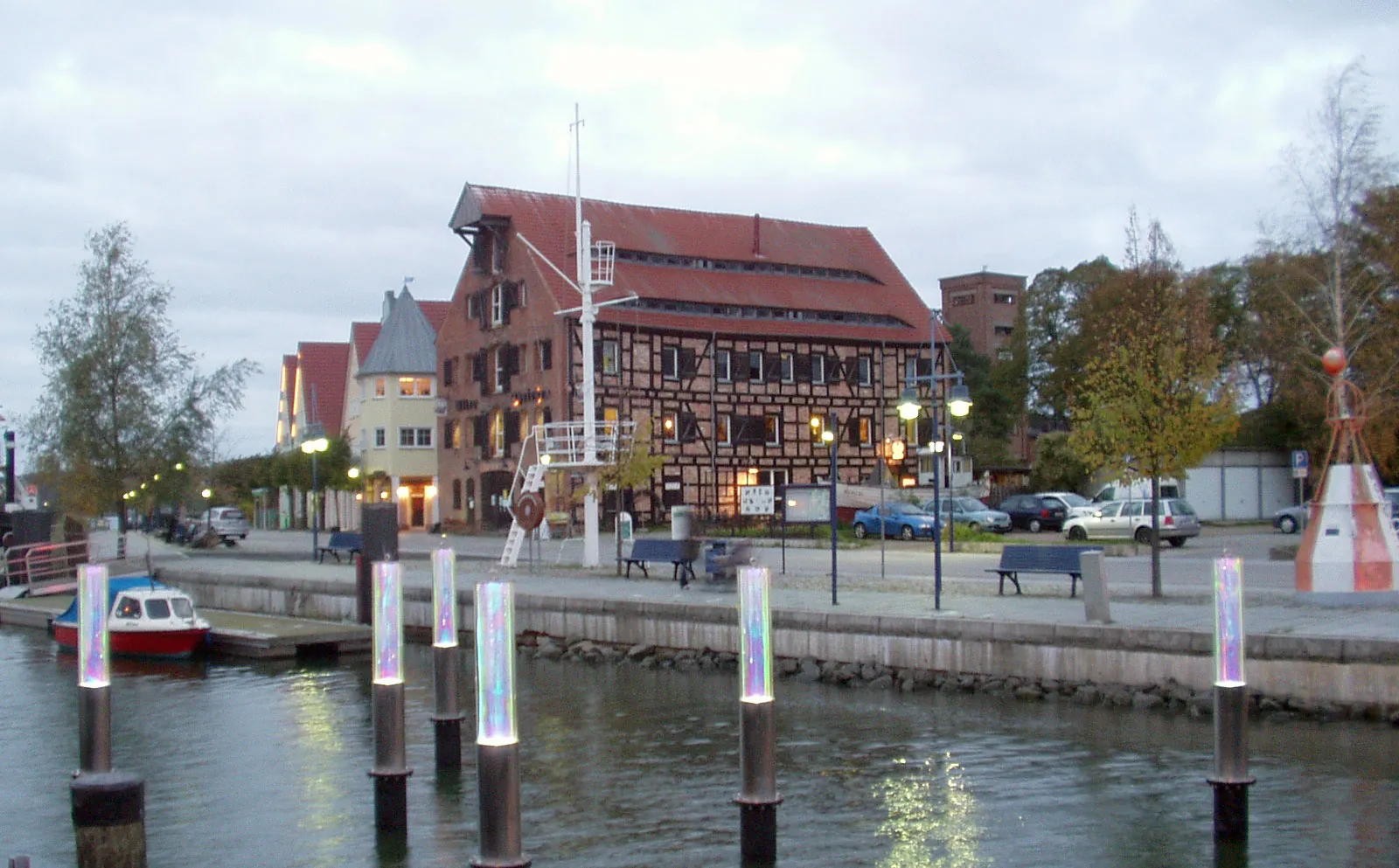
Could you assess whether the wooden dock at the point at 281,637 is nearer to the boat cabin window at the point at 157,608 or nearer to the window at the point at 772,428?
the boat cabin window at the point at 157,608

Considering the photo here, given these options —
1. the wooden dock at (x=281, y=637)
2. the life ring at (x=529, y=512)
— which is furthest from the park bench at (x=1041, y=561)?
the wooden dock at (x=281, y=637)

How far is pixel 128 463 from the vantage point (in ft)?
163

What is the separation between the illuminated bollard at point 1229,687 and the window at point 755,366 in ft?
179

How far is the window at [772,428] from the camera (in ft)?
218

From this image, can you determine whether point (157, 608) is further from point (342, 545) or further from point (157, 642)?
point (342, 545)

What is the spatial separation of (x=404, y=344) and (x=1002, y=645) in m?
61.9

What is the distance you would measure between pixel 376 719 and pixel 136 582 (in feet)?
67.4

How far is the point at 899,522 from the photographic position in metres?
50.5

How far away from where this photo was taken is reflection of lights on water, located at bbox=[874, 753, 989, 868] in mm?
12352

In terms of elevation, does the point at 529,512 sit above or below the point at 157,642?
above

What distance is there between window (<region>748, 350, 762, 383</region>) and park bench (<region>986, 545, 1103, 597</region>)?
3959 cm

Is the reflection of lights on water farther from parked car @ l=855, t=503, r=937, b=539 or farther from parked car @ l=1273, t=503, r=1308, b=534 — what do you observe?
parked car @ l=1273, t=503, r=1308, b=534

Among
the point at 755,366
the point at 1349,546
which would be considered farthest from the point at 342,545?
the point at 1349,546

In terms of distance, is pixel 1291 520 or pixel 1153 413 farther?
pixel 1291 520
